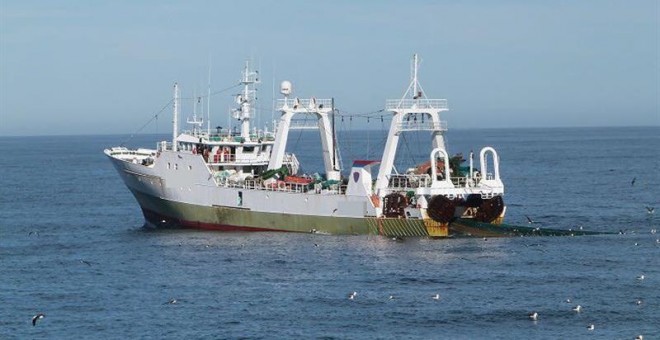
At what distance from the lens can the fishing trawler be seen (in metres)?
68.6

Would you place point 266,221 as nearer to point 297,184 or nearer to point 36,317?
point 297,184

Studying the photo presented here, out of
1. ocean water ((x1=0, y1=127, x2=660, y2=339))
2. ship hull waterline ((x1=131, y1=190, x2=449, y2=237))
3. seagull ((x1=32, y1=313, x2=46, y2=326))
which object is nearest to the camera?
ocean water ((x1=0, y1=127, x2=660, y2=339))

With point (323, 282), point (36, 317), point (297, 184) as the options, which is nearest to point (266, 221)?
point (297, 184)

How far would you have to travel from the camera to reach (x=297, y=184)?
7431cm

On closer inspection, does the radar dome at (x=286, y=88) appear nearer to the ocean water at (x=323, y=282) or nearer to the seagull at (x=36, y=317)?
the ocean water at (x=323, y=282)

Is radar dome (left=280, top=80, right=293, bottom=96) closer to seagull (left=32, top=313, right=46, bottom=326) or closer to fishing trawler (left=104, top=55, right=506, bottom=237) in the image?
fishing trawler (left=104, top=55, right=506, bottom=237)

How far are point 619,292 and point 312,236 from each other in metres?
23.7

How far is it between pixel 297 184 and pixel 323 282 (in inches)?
722

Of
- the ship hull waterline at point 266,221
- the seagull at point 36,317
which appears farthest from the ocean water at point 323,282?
the ship hull waterline at point 266,221

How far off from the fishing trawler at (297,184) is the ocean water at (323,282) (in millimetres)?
1649

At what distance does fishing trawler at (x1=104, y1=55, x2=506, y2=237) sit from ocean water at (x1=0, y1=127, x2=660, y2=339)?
1.65 m

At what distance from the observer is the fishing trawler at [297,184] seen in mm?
68562

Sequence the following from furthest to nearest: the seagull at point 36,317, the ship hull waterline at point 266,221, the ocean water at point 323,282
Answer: the ship hull waterline at point 266,221
the seagull at point 36,317
the ocean water at point 323,282

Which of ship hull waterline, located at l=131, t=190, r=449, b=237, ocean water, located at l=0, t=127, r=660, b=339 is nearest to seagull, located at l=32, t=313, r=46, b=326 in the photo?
ocean water, located at l=0, t=127, r=660, b=339
